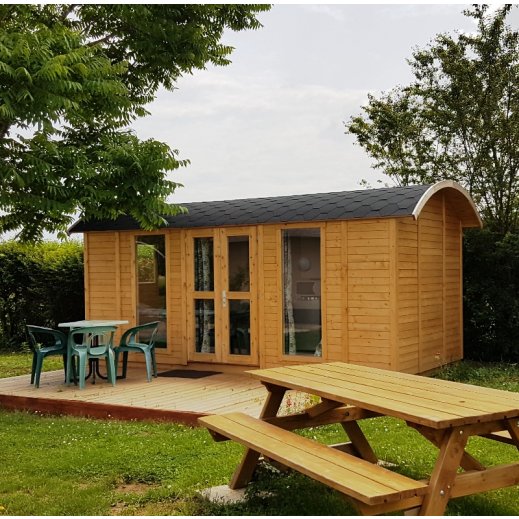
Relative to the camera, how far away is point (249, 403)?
8.30m

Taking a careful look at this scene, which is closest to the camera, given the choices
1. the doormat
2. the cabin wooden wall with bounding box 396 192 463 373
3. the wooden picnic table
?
the wooden picnic table

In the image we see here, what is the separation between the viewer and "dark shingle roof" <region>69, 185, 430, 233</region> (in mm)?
9484

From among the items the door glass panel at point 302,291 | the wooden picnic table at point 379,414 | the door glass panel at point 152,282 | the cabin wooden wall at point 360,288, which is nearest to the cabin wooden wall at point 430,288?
the cabin wooden wall at point 360,288

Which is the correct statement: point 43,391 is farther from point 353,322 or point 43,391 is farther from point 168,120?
point 168,120

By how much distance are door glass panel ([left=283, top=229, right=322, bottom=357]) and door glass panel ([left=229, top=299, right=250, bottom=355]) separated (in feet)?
2.05

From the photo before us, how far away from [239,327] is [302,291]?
1136mm

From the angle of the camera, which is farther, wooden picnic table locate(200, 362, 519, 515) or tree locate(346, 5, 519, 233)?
tree locate(346, 5, 519, 233)

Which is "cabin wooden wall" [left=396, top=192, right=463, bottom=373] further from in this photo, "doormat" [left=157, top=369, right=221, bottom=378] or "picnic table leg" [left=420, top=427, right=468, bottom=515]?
"picnic table leg" [left=420, top=427, right=468, bottom=515]

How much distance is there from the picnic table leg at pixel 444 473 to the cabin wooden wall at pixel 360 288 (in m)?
5.43

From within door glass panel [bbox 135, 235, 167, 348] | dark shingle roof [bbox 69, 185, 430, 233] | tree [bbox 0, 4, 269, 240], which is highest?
tree [bbox 0, 4, 269, 240]

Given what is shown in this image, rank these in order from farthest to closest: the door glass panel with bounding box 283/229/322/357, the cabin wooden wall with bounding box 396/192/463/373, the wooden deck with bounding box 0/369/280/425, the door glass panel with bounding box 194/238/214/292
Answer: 1. the door glass panel with bounding box 194/238/214/292
2. the door glass panel with bounding box 283/229/322/357
3. the cabin wooden wall with bounding box 396/192/463/373
4. the wooden deck with bounding box 0/369/280/425

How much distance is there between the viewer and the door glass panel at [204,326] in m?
10.9

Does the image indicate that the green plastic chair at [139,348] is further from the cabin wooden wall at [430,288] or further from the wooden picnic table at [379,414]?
the wooden picnic table at [379,414]

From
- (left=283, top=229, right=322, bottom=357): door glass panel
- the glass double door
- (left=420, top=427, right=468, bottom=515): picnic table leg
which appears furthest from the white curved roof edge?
(left=420, top=427, right=468, bottom=515): picnic table leg
